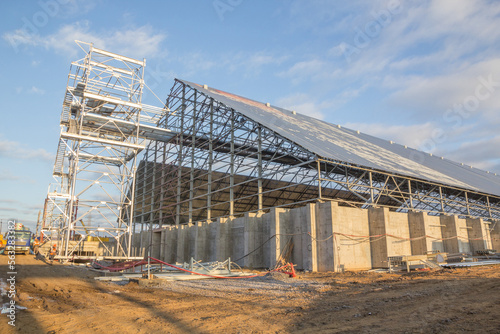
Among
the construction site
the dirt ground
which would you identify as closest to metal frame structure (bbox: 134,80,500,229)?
the construction site

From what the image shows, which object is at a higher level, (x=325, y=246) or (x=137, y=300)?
(x=325, y=246)

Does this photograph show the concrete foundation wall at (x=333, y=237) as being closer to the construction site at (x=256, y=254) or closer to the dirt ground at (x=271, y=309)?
the construction site at (x=256, y=254)

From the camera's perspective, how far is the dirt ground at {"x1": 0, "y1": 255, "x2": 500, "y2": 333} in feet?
21.1

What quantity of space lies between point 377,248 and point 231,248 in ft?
32.3

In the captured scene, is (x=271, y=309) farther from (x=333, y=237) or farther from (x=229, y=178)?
(x=229, y=178)

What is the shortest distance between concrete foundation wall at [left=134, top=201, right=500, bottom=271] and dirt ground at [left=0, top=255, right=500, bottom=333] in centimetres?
586

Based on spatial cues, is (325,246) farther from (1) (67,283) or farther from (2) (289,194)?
A: (2) (289,194)

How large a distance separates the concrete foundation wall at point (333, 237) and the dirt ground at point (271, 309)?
5.86 metres

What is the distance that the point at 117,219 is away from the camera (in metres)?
28.0

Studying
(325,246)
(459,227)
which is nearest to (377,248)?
(325,246)

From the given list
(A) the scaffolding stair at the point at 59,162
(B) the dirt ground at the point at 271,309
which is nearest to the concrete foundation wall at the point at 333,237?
(B) the dirt ground at the point at 271,309

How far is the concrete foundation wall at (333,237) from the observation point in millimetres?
18344

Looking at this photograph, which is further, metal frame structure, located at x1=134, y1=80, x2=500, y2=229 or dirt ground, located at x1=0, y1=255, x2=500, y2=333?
metal frame structure, located at x1=134, y1=80, x2=500, y2=229

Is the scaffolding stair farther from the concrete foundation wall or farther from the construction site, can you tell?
the concrete foundation wall
